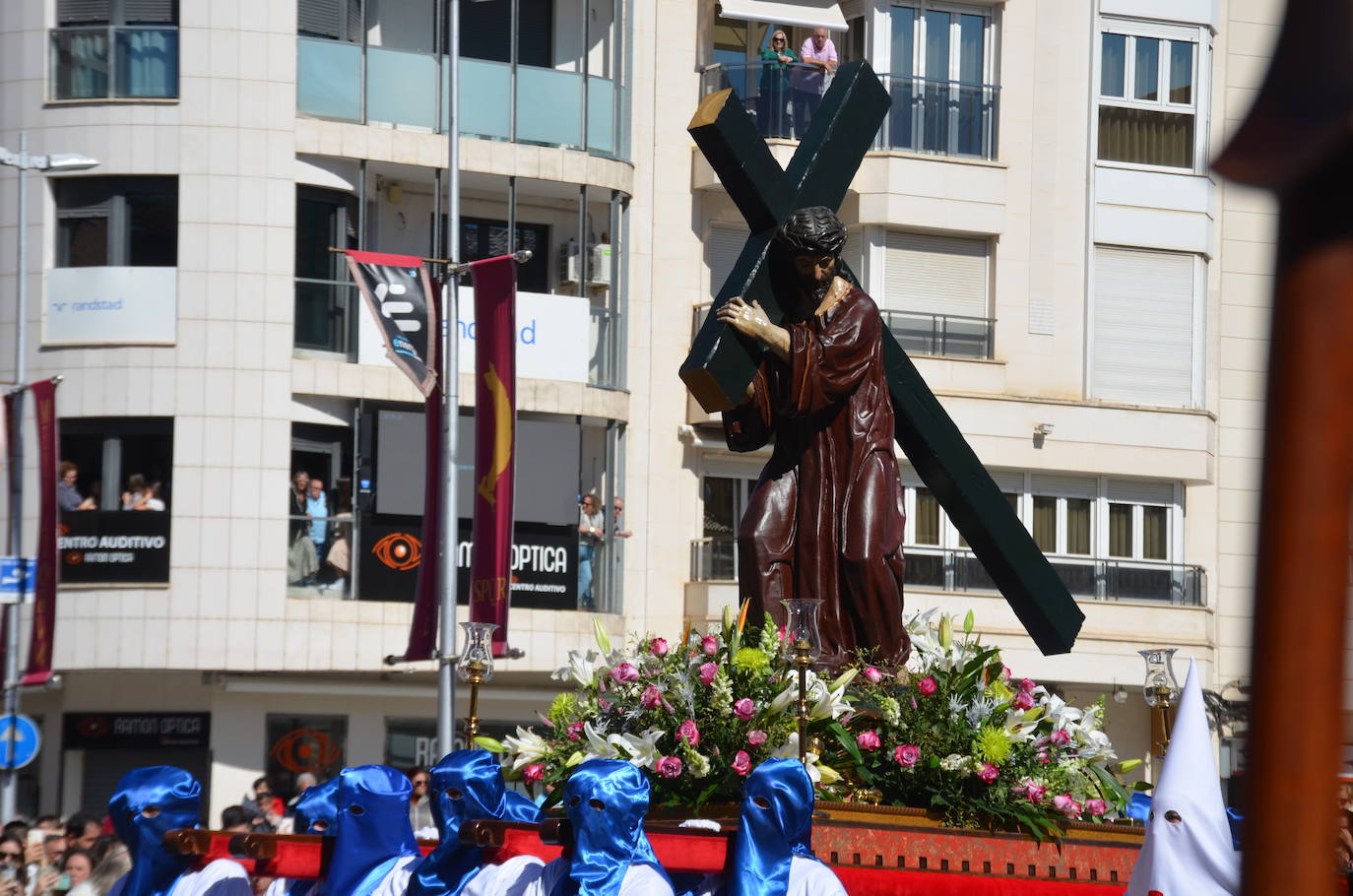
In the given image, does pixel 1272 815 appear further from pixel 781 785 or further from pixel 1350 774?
pixel 781 785

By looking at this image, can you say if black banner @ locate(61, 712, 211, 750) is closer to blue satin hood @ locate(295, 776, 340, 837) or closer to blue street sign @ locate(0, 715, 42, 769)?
blue street sign @ locate(0, 715, 42, 769)

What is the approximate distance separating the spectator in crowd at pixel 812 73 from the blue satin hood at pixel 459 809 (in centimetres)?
2477

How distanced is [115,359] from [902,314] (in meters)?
11.5

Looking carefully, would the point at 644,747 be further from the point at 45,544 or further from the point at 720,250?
the point at 720,250

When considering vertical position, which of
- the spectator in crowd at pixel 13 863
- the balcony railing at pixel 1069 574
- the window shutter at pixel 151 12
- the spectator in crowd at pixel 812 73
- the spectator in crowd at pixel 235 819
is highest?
the window shutter at pixel 151 12

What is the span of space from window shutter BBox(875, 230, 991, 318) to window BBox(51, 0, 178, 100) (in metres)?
10.7

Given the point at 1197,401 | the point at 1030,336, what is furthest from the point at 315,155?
the point at 1197,401

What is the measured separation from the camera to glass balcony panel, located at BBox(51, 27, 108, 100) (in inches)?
1196

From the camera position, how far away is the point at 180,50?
30031 mm

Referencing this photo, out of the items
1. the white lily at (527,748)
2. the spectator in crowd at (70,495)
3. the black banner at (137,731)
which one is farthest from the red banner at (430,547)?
the white lily at (527,748)

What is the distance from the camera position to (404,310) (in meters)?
25.8

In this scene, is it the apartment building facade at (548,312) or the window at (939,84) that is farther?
the window at (939,84)

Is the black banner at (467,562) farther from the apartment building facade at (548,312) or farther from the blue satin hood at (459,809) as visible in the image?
the blue satin hood at (459,809)

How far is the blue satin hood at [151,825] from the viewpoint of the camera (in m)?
8.24
